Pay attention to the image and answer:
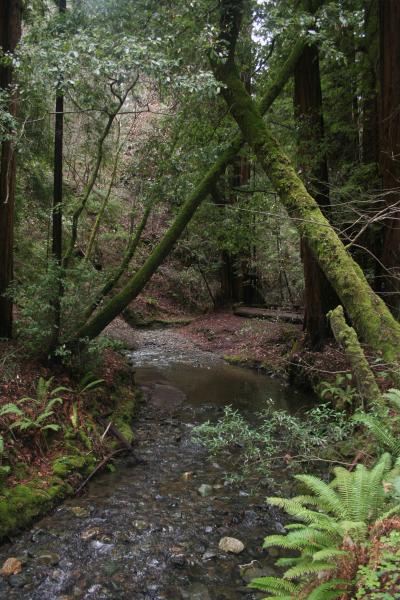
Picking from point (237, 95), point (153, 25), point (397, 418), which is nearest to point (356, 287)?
point (397, 418)

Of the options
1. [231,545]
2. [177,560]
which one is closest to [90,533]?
[177,560]

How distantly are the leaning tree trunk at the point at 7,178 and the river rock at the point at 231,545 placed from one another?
5.80m

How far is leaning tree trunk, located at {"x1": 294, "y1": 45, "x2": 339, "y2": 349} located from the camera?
10.4 meters

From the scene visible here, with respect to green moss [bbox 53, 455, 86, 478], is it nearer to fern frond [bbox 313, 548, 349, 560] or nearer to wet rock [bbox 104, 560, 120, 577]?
wet rock [bbox 104, 560, 120, 577]

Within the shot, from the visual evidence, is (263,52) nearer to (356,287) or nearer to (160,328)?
(356,287)

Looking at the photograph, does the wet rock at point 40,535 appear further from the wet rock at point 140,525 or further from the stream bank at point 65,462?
the wet rock at point 140,525

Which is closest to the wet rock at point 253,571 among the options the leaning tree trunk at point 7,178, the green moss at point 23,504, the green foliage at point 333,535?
the green foliage at point 333,535

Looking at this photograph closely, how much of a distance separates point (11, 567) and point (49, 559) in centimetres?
34

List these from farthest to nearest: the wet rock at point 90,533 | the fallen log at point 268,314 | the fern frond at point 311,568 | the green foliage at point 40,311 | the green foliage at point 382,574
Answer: the fallen log at point 268,314, the green foliage at point 40,311, the wet rock at point 90,533, the fern frond at point 311,568, the green foliage at point 382,574

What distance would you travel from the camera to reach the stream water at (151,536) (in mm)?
3807

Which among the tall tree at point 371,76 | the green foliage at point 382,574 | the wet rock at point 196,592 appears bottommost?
the wet rock at point 196,592

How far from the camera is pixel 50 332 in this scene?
7355mm

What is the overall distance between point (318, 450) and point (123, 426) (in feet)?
11.9

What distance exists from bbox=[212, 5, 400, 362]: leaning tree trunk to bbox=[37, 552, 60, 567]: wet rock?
168 inches
